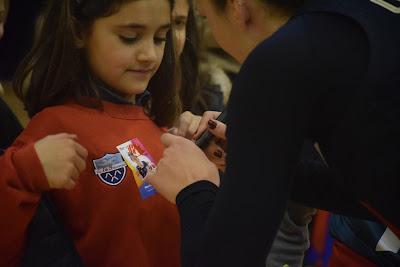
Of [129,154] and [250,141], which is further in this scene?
[129,154]

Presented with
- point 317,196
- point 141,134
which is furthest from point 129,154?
point 317,196

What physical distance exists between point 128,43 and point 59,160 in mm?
284

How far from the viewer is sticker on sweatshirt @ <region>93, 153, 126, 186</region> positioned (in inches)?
42.5

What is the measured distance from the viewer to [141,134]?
47.6 inches

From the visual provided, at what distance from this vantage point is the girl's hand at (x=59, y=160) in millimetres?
958

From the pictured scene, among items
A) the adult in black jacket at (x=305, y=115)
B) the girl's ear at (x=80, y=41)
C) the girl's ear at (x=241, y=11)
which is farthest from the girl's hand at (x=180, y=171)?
the girl's ear at (x=80, y=41)

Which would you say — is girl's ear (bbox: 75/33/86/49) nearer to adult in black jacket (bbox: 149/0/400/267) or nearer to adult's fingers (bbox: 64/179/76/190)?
adult's fingers (bbox: 64/179/76/190)

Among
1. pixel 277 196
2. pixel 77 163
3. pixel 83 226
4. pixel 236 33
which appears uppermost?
pixel 236 33

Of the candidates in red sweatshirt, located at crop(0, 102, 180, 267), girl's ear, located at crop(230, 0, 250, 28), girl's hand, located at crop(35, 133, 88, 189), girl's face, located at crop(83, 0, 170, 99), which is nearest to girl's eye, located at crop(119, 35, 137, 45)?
girl's face, located at crop(83, 0, 170, 99)

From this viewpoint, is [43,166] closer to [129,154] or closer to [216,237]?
[129,154]

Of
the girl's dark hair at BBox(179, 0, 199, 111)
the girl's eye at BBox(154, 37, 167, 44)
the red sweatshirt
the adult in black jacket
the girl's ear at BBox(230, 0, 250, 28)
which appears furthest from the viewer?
the girl's dark hair at BBox(179, 0, 199, 111)

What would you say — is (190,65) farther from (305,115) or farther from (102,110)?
(305,115)

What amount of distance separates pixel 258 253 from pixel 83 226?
0.43 meters

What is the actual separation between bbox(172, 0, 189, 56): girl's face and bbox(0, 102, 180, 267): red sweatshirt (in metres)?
0.29
